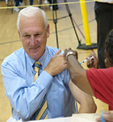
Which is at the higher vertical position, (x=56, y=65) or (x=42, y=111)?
(x=56, y=65)

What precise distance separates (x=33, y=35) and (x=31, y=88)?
36 cm

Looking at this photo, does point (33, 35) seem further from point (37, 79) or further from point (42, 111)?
point (42, 111)

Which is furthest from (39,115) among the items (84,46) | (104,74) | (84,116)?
(84,46)

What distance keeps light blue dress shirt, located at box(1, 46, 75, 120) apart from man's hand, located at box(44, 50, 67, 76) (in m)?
0.04

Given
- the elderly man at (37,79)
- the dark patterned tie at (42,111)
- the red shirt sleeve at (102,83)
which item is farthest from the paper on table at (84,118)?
the dark patterned tie at (42,111)

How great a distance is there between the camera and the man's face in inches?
61.7

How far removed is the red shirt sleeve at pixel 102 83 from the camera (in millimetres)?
1287

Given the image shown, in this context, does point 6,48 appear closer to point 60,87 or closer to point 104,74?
point 60,87

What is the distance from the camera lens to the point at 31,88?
4.84 feet

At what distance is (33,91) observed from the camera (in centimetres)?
146

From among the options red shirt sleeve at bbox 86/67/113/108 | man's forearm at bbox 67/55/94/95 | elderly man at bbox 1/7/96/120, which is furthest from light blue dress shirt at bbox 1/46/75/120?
red shirt sleeve at bbox 86/67/113/108

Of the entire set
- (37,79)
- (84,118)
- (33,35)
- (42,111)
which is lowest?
(42,111)

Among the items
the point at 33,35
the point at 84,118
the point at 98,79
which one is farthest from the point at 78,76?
the point at 33,35

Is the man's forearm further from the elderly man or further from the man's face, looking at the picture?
the man's face
